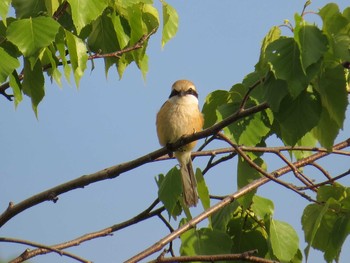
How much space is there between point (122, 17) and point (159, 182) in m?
0.92

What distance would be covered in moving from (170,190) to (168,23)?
91cm

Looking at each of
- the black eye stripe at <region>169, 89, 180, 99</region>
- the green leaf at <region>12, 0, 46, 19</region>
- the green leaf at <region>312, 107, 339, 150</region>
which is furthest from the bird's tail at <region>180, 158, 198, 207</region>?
the green leaf at <region>312, 107, 339, 150</region>

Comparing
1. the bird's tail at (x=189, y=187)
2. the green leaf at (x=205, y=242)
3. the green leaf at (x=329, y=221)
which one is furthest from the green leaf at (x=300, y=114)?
the bird's tail at (x=189, y=187)

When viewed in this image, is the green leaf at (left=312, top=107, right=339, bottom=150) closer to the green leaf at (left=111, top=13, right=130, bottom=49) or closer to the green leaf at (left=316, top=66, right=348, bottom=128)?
the green leaf at (left=316, top=66, right=348, bottom=128)

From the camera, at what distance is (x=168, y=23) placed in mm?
3906

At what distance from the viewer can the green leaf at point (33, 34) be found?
10.2 feet

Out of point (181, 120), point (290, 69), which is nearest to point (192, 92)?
point (181, 120)

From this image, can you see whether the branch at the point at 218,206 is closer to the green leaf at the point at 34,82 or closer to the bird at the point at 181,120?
the green leaf at the point at 34,82

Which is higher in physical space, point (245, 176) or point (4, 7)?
point (4, 7)

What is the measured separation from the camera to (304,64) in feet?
8.50

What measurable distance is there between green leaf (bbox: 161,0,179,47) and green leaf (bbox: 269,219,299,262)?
3.70 ft

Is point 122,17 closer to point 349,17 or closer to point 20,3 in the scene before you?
point 20,3

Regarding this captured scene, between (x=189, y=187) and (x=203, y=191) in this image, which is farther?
(x=189, y=187)

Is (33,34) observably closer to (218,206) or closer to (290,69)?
(290,69)
